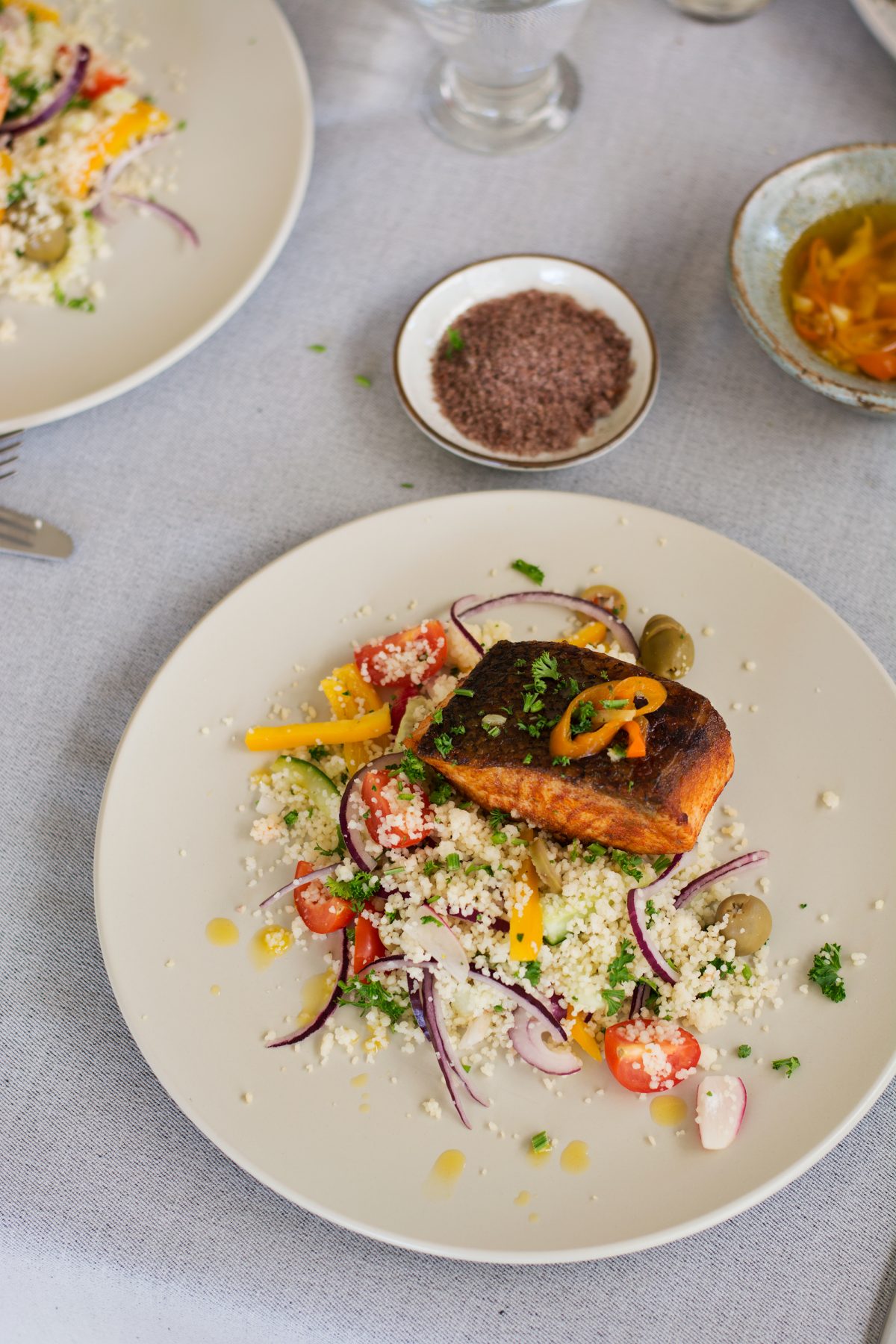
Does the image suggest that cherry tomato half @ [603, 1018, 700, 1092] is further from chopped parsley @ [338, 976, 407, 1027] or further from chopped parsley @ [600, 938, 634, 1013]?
chopped parsley @ [338, 976, 407, 1027]

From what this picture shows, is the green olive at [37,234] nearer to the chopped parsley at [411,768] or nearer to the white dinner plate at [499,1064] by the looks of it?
the white dinner plate at [499,1064]

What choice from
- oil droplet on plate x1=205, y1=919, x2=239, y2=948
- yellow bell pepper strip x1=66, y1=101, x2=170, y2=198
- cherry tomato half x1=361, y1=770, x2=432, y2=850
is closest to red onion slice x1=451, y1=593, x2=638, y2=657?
cherry tomato half x1=361, y1=770, x2=432, y2=850

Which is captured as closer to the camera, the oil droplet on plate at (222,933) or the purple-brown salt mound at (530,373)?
the oil droplet on plate at (222,933)

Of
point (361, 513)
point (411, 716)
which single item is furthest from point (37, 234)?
point (411, 716)

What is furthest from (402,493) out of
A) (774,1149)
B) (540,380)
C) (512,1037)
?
(774,1149)

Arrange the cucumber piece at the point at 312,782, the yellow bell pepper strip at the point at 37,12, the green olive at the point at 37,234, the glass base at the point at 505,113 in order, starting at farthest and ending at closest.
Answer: the glass base at the point at 505,113 → the yellow bell pepper strip at the point at 37,12 → the green olive at the point at 37,234 → the cucumber piece at the point at 312,782

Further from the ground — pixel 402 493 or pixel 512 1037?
pixel 402 493

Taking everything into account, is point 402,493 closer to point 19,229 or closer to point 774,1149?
point 19,229

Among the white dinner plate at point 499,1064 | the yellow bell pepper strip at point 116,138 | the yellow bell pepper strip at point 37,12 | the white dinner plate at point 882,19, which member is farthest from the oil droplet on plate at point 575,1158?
the yellow bell pepper strip at point 37,12
